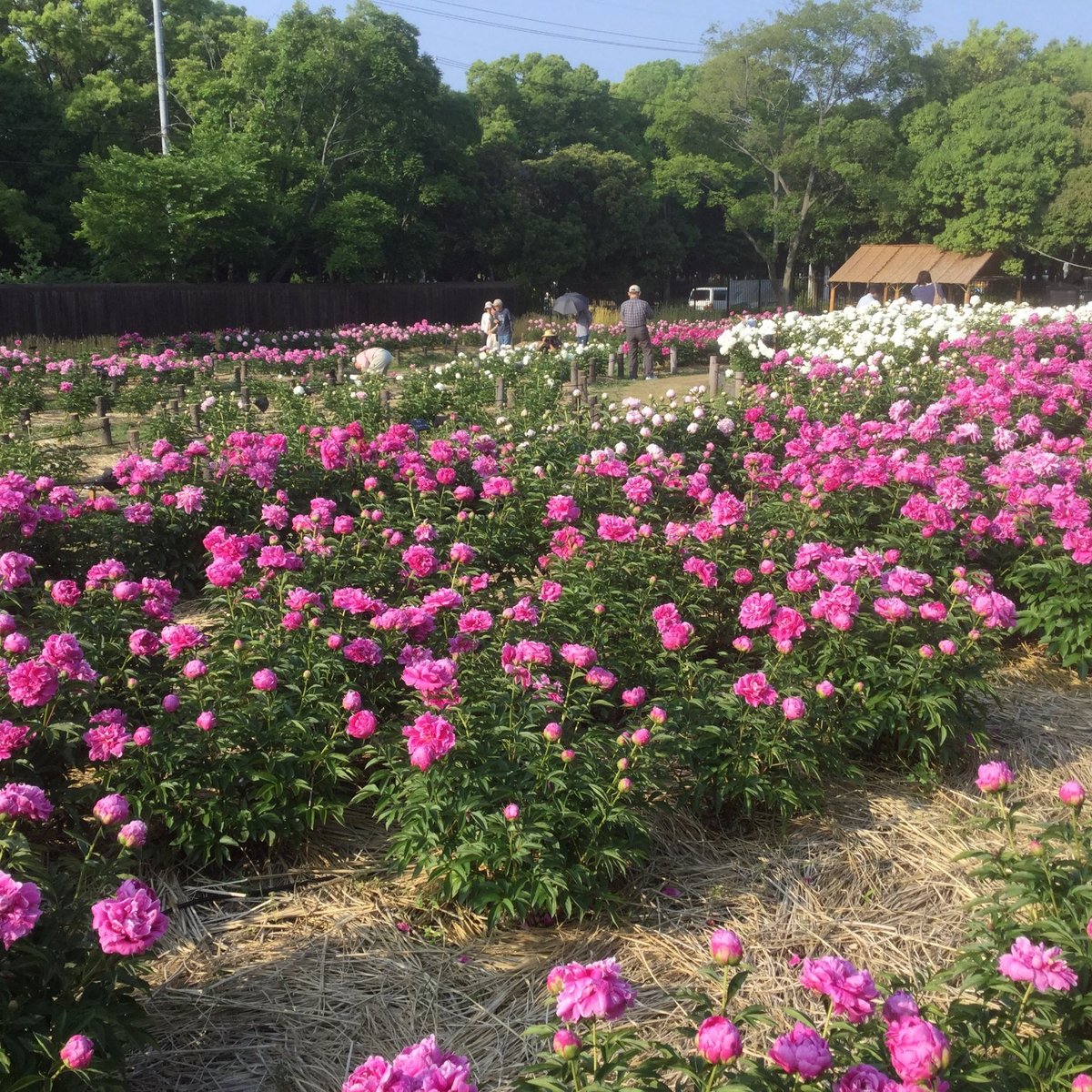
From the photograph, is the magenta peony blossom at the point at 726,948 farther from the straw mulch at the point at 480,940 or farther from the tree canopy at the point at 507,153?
the tree canopy at the point at 507,153

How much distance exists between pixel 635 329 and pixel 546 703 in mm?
12984

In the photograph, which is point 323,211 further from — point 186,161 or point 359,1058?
point 359,1058

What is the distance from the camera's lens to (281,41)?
25.9m

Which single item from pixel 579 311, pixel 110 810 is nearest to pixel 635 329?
pixel 579 311

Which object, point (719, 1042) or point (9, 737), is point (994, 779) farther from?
point (9, 737)

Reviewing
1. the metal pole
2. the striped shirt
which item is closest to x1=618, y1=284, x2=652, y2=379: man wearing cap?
the striped shirt

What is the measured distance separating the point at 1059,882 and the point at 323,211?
87.5ft

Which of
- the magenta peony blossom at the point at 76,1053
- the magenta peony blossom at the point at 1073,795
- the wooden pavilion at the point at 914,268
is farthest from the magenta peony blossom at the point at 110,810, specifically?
the wooden pavilion at the point at 914,268

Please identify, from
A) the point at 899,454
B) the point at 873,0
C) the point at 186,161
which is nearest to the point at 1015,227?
the point at 873,0

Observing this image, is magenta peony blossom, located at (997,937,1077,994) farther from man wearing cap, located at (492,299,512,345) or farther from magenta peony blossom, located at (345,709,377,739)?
man wearing cap, located at (492,299,512,345)

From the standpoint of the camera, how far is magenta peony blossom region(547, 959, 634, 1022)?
4.66 ft

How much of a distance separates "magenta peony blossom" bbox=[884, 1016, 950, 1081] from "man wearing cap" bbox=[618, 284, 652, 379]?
1403cm

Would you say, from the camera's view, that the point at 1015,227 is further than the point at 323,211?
Yes

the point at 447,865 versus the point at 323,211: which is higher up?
the point at 323,211
